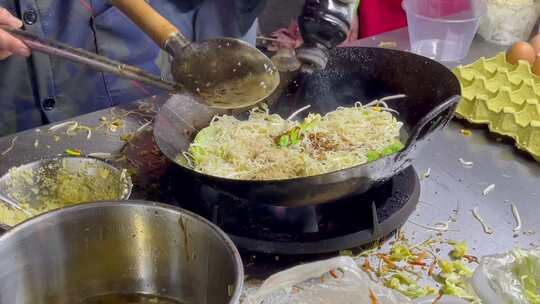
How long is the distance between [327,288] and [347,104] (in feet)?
2.59

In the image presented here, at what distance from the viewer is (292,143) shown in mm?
1676

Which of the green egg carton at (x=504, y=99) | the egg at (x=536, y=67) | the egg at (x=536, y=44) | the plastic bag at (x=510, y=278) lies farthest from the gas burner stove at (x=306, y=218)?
the egg at (x=536, y=44)

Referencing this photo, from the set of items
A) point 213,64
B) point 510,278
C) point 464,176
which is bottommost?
point 464,176

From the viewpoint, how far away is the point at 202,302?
111 centimetres

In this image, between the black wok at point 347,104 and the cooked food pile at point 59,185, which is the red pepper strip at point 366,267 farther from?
the cooked food pile at point 59,185

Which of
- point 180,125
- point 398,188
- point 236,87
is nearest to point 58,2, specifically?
point 180,125

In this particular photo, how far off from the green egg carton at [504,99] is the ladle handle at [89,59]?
0.95 metres

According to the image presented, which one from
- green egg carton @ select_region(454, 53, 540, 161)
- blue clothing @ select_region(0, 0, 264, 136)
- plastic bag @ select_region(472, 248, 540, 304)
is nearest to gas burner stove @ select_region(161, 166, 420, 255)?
plastic bag @ select_region(472, 248, 540, 304)

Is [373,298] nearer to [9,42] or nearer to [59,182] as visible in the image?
[59,182]

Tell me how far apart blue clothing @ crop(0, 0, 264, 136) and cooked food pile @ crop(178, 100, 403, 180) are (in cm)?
49

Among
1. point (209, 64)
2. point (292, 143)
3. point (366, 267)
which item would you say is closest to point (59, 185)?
point (209, 64)

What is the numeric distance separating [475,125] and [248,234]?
88cm

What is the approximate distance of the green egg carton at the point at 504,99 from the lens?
175 cm

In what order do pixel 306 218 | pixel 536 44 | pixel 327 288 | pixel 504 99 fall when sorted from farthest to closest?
1. pixel 536 44
2. pixel 504 99
3. pixel 306 218
4. pixel 327 288
